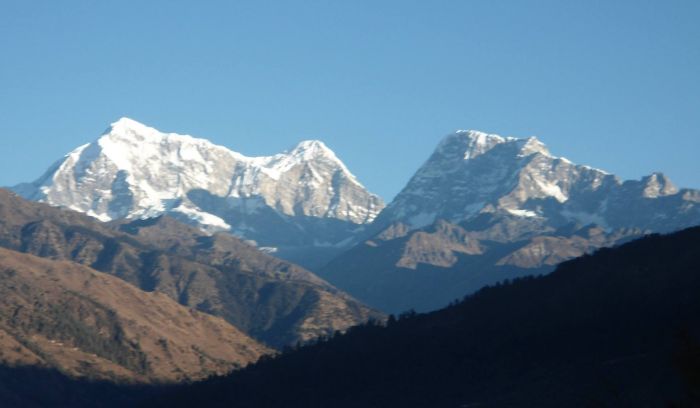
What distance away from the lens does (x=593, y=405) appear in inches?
4786

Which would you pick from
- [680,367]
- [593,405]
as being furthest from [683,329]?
[593,405]

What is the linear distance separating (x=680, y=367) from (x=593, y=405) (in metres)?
9.66

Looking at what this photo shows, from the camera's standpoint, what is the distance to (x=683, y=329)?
114m

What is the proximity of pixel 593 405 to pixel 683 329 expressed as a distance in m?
11.8

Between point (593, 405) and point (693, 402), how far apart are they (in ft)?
32.6

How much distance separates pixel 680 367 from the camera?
114938mm

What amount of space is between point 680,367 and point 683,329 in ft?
10.6

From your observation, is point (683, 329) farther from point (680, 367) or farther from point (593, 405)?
point (593, 405)

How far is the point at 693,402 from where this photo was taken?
11431cm

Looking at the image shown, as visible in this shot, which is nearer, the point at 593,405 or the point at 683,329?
the point at 683,329

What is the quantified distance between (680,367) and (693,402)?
2.91 meters
